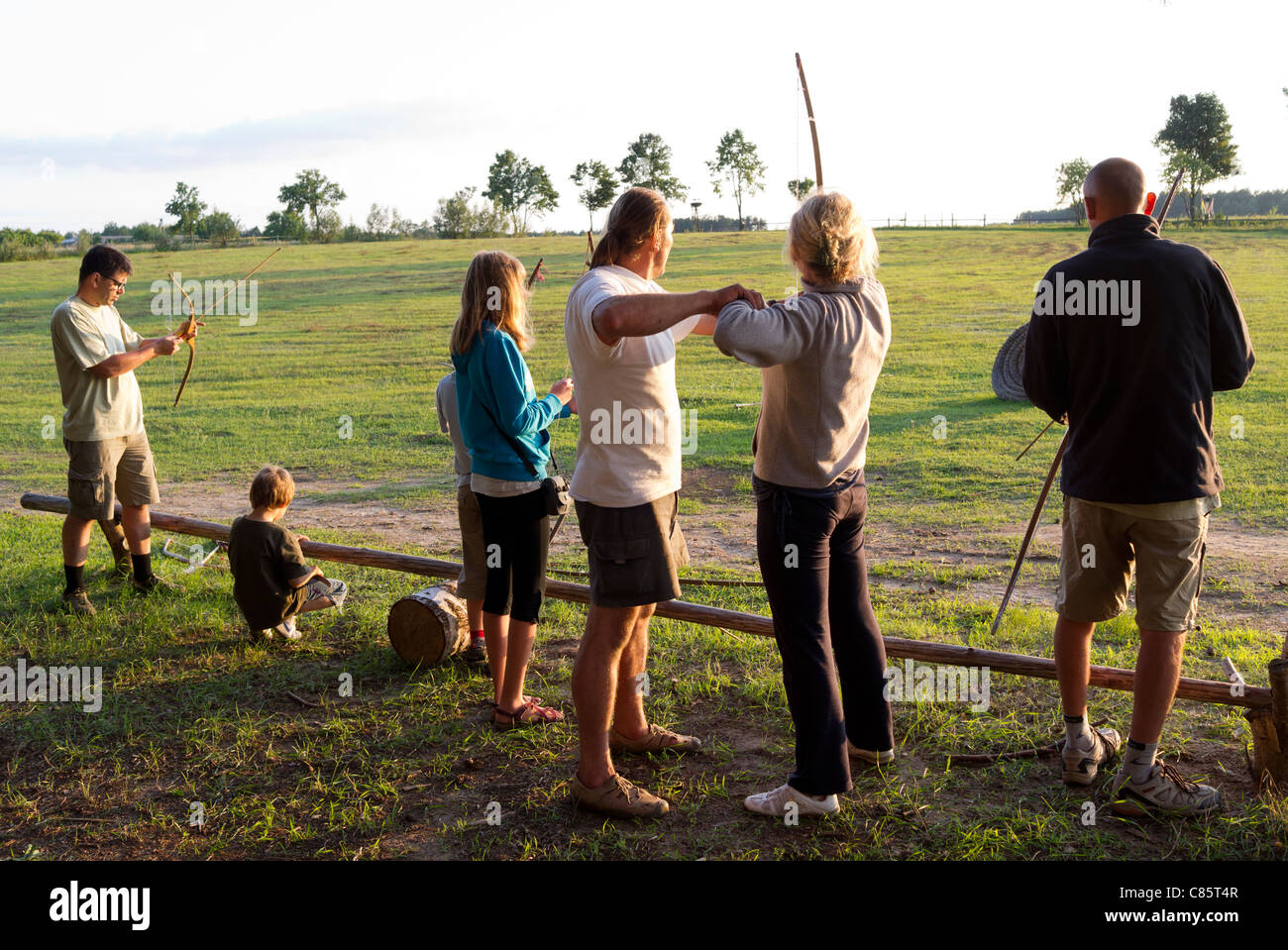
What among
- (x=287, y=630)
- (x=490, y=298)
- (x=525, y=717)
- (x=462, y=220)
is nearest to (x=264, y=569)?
(x=287, y=630)

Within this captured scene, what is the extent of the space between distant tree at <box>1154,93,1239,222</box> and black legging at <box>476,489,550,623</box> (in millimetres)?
61443

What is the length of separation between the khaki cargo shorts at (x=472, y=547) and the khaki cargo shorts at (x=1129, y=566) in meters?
2.60

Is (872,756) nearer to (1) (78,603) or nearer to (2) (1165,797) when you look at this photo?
(2) (1165,797)

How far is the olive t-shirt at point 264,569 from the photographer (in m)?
5.75

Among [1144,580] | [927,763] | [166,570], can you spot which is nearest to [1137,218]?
[1144,580]

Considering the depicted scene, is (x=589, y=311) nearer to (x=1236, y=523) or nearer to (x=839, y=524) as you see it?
(x=839, y=524)

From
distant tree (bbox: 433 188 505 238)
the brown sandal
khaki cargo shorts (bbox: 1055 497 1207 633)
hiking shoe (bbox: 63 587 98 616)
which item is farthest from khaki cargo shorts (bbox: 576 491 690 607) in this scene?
distant tree (bbox: 433 188 505 238)

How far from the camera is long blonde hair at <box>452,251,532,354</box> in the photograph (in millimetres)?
4434

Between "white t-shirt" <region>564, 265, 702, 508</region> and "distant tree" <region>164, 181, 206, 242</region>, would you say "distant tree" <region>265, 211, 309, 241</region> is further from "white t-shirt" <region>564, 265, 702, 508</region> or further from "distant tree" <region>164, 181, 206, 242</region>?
"white t-shirt" <region>564, 265, 702, 508</region>

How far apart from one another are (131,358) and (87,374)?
0.87ft

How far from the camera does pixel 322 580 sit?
6043 mm

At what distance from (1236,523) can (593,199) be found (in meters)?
53.4

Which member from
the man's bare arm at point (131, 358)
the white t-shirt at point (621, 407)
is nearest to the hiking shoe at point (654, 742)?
the white t-shirt at point (621, 407)

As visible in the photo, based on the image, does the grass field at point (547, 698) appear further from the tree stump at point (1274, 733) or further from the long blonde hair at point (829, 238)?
the long blonde hair at point (829, 238)
